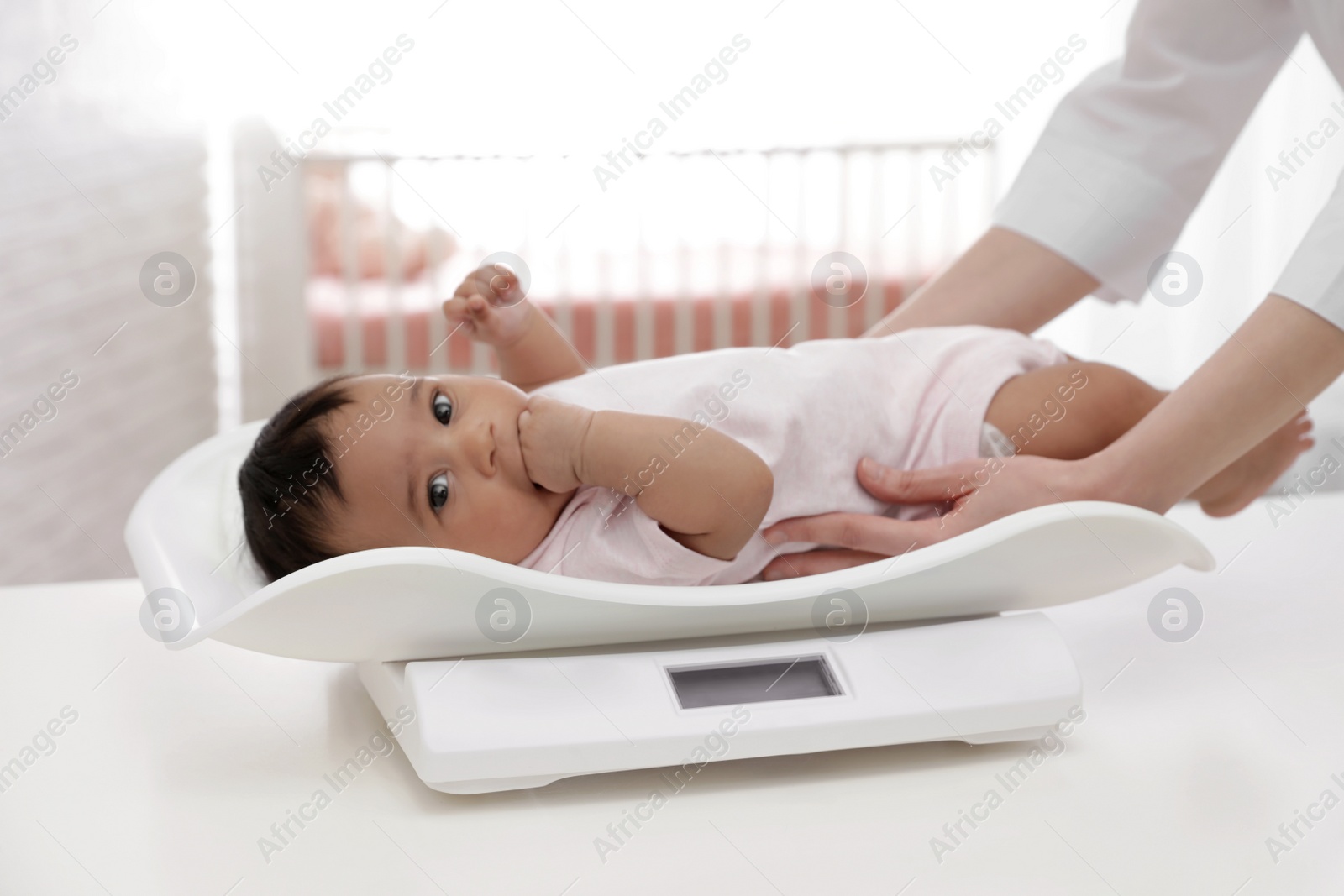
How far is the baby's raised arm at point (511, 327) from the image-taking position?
99cm

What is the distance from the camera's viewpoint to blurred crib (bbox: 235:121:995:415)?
10.1ft

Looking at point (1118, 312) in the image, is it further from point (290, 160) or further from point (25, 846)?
point (25, 846)

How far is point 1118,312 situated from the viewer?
288 centimetres

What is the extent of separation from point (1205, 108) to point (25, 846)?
1130 mm

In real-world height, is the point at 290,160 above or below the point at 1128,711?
below

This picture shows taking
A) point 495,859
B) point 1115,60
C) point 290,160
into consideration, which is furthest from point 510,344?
point 290,160

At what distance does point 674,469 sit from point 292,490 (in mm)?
286

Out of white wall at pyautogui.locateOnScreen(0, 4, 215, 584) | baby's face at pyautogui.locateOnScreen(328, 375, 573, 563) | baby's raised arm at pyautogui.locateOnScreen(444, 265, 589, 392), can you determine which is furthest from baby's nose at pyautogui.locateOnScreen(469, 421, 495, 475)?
white wall at pyautogui.locateOnScreen(0, 4, 215, 584)

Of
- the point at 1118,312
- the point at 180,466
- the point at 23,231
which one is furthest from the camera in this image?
the point at 1118,312

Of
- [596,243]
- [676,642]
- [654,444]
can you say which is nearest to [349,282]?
[596,243]

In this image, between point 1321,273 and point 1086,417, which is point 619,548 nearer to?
point 1086,417

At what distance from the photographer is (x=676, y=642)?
0.71m

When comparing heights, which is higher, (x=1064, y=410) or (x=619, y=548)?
(x=1064, y=410)

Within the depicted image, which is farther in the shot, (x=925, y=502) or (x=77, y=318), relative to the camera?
(x=77, y=318)
